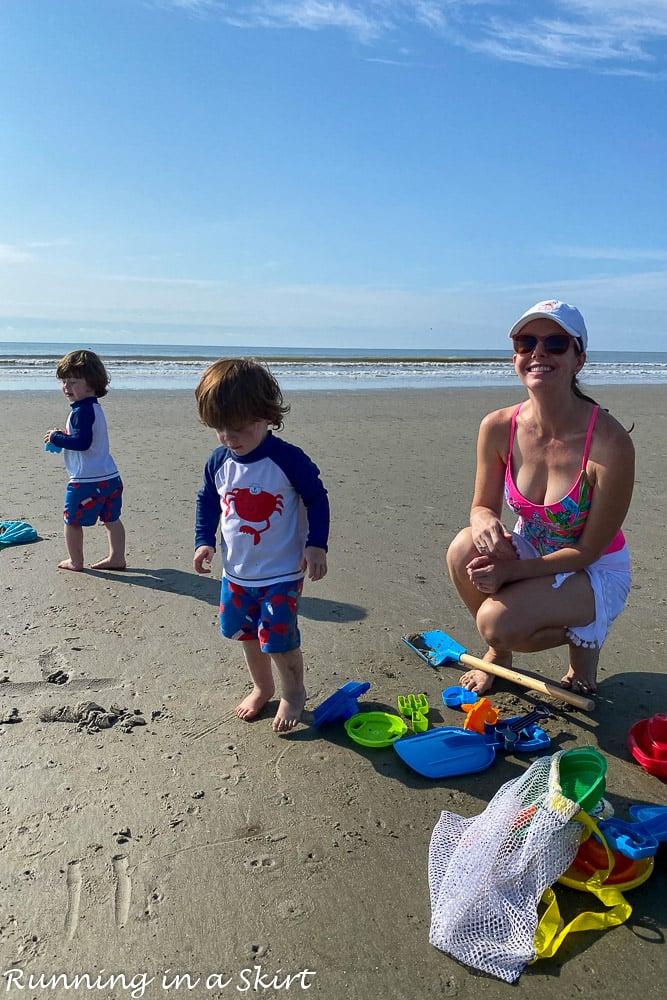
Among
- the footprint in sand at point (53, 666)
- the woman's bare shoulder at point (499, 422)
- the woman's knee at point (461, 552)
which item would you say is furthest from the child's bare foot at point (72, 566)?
the woman's bare shoulder at point (499, 422)

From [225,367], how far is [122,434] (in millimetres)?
8879

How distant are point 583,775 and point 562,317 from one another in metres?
1.94

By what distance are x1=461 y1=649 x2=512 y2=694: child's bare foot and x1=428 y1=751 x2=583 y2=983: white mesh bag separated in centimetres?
119

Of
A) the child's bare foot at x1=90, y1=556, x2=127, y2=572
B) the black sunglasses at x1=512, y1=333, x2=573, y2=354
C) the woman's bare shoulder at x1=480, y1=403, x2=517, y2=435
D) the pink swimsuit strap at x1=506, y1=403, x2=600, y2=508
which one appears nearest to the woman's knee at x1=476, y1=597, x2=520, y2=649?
the pink swimsuit strap at x1=506, y1=403, x2=600, y2=508

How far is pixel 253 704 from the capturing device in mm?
3373

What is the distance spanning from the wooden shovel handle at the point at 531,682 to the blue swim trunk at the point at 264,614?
979 mm

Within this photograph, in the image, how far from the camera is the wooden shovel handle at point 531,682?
3207mm

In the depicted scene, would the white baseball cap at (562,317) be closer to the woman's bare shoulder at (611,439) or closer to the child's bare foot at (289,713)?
the woman's bare shoulder at (611,439)

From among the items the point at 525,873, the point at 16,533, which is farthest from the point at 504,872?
the point at 16,533

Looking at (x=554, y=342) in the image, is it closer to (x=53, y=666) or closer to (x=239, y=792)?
(x=239, y=792)

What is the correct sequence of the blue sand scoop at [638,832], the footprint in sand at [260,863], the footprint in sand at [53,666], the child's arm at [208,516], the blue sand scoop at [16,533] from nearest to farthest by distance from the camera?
the blue sand scoop at [638,832] → the footprint in sand at [260,863] → the child's arm at [208,516] → the footprint in sand at [53,666] → the blue sand scoop at [16,533]

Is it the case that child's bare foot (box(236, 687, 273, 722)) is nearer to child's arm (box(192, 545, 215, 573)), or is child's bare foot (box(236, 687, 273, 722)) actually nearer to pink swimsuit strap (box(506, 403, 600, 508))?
child's arm (box(192, 545, 215, 573))

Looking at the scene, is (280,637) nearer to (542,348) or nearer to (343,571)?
(542,348)

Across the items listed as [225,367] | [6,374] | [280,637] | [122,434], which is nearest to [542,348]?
[225,367]
